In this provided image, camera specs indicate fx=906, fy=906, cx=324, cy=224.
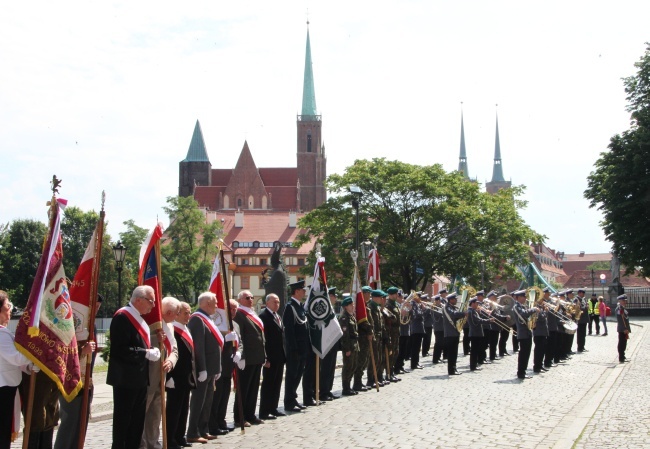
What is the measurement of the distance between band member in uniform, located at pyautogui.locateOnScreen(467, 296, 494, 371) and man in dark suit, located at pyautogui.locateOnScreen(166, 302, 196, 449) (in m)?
11.6

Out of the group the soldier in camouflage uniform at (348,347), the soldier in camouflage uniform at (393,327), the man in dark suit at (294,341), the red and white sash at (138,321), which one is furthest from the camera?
the soldier in camouflage uniform at (393,327)

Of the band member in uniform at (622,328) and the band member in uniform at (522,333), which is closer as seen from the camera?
the band member in uniform at (522,333)

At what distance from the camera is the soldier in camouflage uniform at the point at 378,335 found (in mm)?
17625

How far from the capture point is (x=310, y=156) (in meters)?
148

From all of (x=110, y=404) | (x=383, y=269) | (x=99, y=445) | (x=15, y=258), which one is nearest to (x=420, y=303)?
(x=110, y=404)

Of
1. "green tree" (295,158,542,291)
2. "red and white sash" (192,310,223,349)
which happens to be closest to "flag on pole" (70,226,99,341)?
"red and white sash" (192,310,223,349)

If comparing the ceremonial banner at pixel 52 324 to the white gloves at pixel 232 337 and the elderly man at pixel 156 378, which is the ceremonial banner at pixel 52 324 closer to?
the elderly man at pixel 156 378

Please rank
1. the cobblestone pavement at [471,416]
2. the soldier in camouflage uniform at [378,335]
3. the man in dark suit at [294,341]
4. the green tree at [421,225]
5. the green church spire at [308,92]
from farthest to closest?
the green church spire at [308,92], the green tree at [421,225], the soldier in camouflage uniform at [378,335], the man in dark suit at [294,341], the cobblestone pavement at [471,416]

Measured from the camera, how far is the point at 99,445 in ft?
34.6

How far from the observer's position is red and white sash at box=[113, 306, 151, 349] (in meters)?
9.08

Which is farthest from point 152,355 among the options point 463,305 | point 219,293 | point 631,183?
point 631,183

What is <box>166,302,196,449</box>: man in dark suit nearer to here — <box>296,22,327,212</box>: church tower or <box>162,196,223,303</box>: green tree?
<box>162,196,223,303</box>: green tree

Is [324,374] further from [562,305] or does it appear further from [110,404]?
[562,305]

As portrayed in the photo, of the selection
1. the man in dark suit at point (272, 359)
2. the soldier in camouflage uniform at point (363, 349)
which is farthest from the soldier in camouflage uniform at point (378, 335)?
the man in dark suit at point (272, 359)
